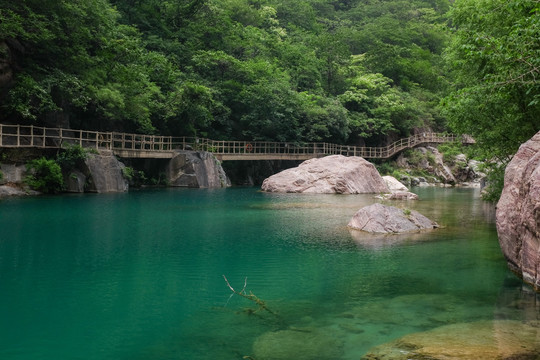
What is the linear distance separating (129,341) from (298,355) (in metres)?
2.24

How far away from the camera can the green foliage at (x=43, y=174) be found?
83.7 ft

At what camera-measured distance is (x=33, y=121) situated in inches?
1072

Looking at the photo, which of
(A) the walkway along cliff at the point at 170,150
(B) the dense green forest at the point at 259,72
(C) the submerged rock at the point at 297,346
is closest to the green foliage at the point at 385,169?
(A) the walkway along cliff at the point at 170,150

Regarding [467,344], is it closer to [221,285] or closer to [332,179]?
[221,285]

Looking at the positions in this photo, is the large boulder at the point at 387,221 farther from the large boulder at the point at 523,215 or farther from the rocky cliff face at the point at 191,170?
the rocky cliff face at the point at 191,170

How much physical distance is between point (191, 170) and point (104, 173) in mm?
7688

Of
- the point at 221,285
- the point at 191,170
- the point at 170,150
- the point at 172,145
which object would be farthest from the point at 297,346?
the point at 172,145

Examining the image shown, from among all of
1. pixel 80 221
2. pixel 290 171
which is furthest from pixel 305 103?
pixel 80 221

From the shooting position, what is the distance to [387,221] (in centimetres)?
1573

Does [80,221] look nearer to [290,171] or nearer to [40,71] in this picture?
[40,71]

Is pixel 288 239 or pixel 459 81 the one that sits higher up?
pixel 459 81

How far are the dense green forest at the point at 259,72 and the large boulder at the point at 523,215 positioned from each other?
1689mm

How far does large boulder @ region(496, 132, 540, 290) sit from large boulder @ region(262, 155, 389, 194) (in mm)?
21799

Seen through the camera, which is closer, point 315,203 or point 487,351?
point 487,351
